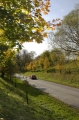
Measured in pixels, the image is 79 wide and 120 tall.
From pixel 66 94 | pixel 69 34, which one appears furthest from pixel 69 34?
pixel 66 94

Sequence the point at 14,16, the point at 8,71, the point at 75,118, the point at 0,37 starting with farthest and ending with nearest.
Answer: the point at 8,71 → the point at 75,118 → the point at 0,37 → the point at 14,16

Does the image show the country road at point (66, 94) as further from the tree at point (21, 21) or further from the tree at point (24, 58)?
the tree at point (24, 58)

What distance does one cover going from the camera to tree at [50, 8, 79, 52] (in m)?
27.0

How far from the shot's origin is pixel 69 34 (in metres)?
27.9

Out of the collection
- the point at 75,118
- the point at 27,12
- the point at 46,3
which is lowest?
the point at 75,118

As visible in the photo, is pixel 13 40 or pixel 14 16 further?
pixel 13 40

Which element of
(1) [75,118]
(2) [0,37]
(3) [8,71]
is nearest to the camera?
(2) [0,37]

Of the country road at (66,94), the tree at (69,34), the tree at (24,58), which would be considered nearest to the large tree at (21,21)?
the country road at (66,94)

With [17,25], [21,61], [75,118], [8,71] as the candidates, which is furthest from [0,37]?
[21,61]

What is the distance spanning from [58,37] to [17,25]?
2367 cm

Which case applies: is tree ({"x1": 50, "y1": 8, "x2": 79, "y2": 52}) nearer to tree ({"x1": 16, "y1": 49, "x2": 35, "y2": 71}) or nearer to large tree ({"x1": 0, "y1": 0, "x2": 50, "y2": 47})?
large tree ({"x1": 0, "y1": 0, "x2": 50, "y2": 47})

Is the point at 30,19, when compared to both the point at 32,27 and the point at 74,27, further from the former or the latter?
the point at 74,27

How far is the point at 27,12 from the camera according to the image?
5.49 metres

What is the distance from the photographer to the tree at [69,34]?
88.5 feet
